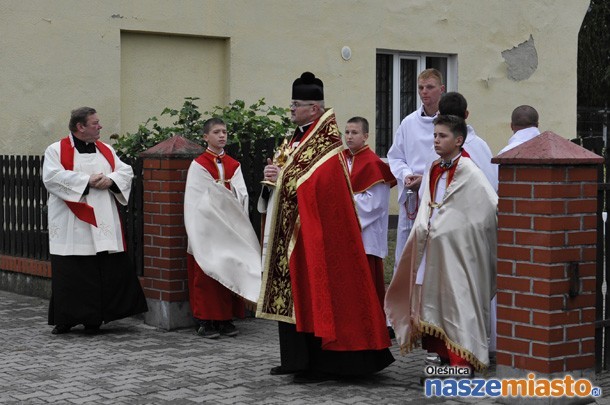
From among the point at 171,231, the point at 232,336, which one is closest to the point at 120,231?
the point at 171,231

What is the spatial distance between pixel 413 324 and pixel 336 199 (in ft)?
3.23

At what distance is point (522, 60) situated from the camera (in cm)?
1723

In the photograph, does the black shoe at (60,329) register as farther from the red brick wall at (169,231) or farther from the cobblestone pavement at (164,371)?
the red brick wall at (169,231)

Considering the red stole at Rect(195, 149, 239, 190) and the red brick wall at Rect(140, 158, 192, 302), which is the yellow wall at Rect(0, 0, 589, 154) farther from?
the red stole at Rect(195, 149, 239, 190)

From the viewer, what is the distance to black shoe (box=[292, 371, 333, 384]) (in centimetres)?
713

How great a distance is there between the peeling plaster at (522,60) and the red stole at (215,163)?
895 centimetres

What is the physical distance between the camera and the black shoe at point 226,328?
29.3 feet

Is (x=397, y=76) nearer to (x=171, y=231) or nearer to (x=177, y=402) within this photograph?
(x=171, y=231)

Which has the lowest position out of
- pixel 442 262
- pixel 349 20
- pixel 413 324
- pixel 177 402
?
pixel 177 402

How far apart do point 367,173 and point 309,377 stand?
1.75 meters

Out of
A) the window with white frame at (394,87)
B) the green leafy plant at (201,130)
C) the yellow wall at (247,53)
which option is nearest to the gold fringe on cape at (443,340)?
the green leafy plant at (201,130)

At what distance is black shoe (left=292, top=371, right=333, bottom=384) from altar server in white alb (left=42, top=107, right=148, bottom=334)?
2.46 metres

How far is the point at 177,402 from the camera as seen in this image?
21.5ft

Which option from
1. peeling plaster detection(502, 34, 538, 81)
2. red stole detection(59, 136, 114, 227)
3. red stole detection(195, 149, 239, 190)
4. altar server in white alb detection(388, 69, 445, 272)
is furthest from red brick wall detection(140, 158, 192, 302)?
peeling plaster detection(502, 34, 538, 81)
